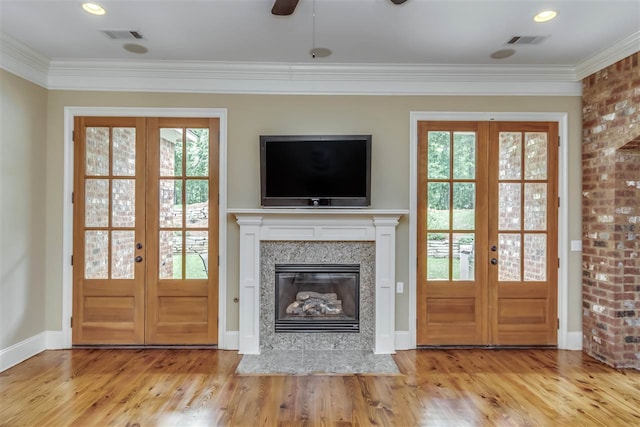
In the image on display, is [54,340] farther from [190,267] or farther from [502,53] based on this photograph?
[502,53]

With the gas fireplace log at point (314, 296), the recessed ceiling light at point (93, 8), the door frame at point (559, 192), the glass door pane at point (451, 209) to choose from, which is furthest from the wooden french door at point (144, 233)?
the glass door pane at point (451, 209)

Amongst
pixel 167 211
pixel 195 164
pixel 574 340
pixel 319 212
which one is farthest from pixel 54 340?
pixel 574 340

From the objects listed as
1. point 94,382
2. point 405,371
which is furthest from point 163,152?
point 405,371

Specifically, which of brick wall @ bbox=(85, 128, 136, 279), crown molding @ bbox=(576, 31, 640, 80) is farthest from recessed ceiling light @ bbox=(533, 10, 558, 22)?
brick wall @ bbox=(85, 128, 136, 279)

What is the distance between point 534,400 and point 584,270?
171 cm

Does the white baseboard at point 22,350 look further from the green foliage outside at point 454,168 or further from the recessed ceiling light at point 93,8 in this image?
the green foliage outside at point 454,168

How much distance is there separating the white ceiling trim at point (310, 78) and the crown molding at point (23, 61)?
29 millimetres

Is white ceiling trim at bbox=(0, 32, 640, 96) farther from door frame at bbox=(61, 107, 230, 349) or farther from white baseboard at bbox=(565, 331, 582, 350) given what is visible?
white baseboard at bbox=(565, 331, 582, 350)

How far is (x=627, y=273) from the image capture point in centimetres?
334

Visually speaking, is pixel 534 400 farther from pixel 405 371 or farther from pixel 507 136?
pixel 507 136

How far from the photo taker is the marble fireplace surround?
3619 mm

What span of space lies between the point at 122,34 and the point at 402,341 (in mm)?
3824

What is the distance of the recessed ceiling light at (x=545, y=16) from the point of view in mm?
2697

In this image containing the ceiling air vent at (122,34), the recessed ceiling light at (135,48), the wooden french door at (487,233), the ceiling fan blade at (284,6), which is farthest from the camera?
the wooden french door at (487,233)
